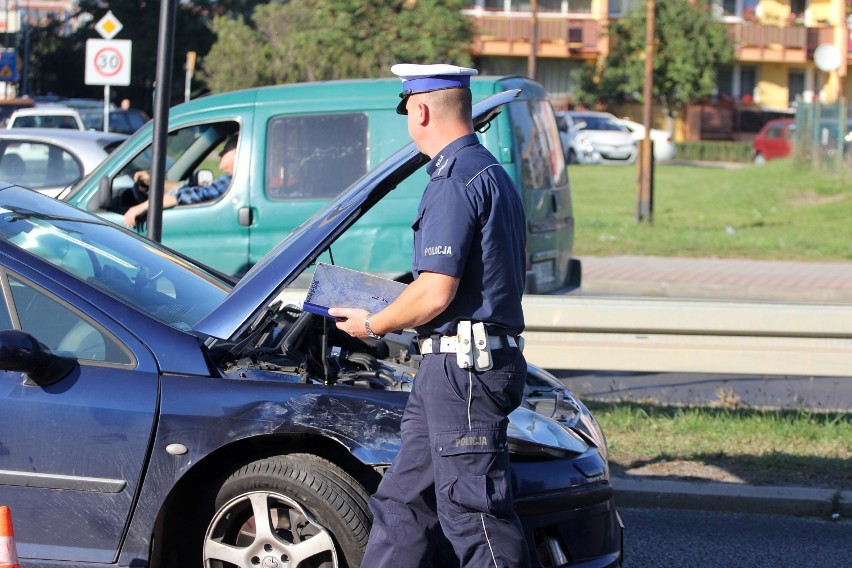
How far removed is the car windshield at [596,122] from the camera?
38312mm

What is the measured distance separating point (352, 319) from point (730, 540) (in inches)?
101

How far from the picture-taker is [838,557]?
4.89m

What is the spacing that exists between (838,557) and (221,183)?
15.3 ft

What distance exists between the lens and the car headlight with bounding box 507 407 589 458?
3725mm

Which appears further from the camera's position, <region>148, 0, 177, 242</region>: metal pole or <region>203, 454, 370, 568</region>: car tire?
<region>148, 0, 177, 242</region>: metal pole

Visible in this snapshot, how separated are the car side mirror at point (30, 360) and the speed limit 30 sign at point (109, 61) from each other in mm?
14369

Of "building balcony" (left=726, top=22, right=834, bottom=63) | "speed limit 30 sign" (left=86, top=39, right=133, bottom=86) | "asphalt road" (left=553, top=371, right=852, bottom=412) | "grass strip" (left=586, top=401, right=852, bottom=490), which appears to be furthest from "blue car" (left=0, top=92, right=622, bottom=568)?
"building balcony" (left=726, top=22, right=834, bottom=63)

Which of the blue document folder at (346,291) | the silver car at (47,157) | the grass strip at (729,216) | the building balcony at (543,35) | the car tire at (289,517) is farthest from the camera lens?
the building balcony at (543,35)

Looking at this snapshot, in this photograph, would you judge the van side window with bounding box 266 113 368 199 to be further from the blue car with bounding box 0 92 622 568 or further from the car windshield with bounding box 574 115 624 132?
the car windshield with bounding box 574 115 624 132

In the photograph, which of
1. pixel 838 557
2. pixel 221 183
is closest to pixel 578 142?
pixel 221 183

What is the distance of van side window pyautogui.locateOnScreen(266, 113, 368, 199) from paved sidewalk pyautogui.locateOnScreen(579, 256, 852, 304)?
5.46 m

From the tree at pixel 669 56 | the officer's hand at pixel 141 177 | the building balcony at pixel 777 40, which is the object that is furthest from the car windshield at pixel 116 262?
the building balcony at pixel 777 40

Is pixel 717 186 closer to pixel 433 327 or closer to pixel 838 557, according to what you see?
pixel 838 557

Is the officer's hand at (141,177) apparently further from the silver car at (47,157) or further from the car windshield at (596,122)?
the car windshield at (596,122)
